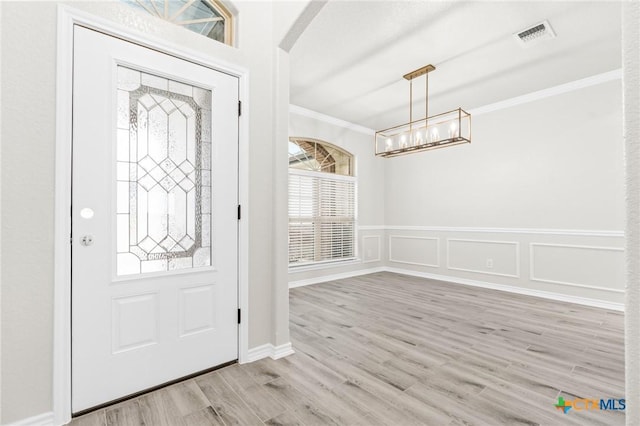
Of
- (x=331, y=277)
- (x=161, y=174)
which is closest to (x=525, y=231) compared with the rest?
(x=331, y=277)

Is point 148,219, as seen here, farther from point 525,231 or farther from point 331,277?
point 525,231

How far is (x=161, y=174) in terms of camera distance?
1.97 m

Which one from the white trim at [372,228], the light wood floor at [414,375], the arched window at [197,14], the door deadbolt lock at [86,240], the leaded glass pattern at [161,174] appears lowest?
the light wood floor at [414,375]

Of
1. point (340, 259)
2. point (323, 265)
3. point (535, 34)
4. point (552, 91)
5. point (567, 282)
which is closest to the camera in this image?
point (535, 34)

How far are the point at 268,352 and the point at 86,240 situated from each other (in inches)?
58.1

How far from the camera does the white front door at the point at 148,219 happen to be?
5.56 feet

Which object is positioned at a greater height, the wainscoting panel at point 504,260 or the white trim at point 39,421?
the wainscoting panel at point 504,260

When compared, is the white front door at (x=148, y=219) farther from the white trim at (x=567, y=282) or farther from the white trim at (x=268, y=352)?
the white trim at (x=567, y=282)

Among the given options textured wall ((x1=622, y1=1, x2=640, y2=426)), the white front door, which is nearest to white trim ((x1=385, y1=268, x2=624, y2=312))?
the white front door

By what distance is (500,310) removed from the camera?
3.61 meters

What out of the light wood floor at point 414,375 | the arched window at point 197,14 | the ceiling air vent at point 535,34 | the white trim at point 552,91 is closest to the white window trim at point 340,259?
the light wood floor at point 414,375

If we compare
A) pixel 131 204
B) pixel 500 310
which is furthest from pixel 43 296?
pixel 500 310

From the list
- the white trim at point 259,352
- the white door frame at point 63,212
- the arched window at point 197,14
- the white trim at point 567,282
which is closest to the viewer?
the white door frame at point 63,212

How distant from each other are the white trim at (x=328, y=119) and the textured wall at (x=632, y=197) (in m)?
4.60
